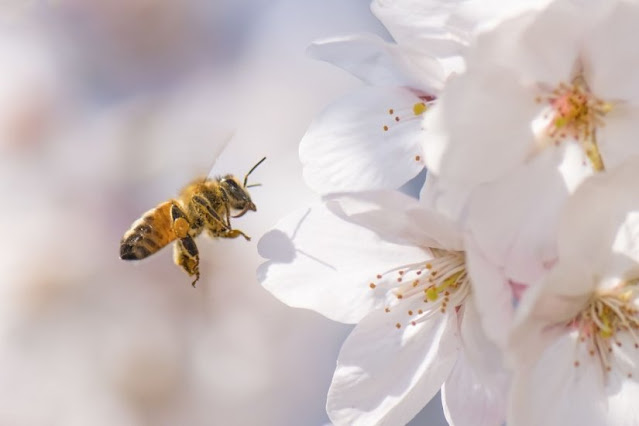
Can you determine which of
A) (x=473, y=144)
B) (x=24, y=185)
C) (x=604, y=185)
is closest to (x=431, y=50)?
(x=473, y=144)

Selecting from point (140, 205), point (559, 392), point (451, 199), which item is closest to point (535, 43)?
point (451, 199)

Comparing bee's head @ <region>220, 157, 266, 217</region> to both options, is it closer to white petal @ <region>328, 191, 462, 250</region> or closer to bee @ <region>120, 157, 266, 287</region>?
bee @ <region>120, 157, 266, 287</region>

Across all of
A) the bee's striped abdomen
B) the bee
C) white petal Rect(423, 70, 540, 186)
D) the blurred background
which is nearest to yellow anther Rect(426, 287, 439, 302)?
white petal Rect(423, 70, 540, 186)

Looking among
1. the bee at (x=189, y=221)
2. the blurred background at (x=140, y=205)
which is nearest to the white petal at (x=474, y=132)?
the bee at (x=189, y=221)

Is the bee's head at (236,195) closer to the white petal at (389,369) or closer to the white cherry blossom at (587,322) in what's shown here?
the white petal at (389,369)

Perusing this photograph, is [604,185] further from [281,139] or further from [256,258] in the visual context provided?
[281,139]
